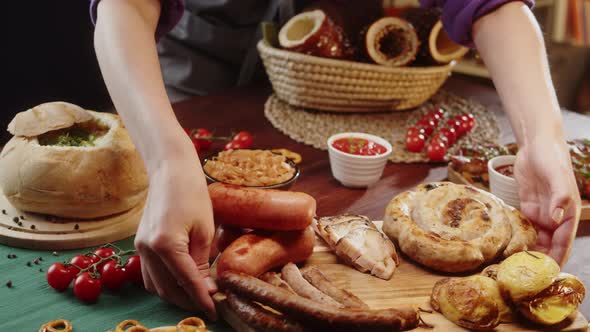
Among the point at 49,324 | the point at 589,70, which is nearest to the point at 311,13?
the point at 49,324

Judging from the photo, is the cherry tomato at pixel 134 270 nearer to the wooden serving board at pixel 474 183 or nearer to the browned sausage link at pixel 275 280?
the browned sausage link at pixel 275 280

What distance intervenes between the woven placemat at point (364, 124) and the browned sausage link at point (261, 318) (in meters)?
1.24

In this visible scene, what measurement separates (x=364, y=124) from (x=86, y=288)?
5.49 feet

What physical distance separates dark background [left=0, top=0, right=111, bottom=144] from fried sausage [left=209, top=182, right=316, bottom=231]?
1.86 metres

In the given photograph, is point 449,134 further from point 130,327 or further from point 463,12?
point 130,327

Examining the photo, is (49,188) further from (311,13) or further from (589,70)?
(589,70)

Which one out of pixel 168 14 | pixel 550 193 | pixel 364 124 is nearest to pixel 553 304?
pixel 550 193

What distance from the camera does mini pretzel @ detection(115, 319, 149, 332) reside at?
1.37m

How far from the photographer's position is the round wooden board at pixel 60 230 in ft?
5.80

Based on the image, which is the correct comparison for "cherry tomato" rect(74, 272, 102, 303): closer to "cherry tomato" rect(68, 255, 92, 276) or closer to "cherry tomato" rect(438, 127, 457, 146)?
"cherry tomato" rect(68, 255, 92, 276)

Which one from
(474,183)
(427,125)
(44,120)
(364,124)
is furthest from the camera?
(364,124)

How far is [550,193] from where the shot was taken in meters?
1.70

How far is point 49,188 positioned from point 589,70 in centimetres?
505

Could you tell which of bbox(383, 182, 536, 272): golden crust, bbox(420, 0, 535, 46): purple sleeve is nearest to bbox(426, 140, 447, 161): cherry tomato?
bbox(420, 0, 535, 46): purple sleeve
